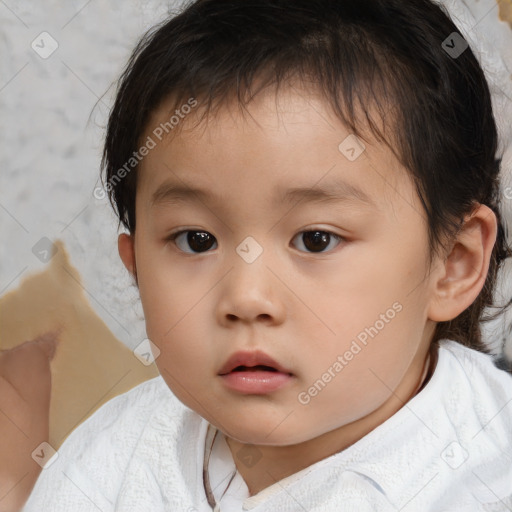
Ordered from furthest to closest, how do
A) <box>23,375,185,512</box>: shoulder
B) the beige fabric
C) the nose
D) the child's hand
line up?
1. the beige fabric
2. the child's hand
3. <box>23,375,185,512</box>: shoulder
4. the nose

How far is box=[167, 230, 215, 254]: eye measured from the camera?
2.66 feet

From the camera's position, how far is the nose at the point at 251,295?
0.74 metres

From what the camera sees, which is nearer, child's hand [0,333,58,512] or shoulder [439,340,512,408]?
shoulder [439,340,512,408]

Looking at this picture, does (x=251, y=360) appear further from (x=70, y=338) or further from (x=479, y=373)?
(x=70, y=338)

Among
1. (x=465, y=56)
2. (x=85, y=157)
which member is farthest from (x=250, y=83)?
(x=85, y=157)

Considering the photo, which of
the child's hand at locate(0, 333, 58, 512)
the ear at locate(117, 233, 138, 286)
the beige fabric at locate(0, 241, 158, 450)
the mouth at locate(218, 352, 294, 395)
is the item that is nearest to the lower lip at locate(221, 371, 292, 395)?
the mouth at locate(218, 352, 294, 395)

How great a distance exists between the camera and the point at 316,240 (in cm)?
78

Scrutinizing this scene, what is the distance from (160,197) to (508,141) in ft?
1.96

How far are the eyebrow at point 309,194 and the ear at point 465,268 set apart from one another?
0.14 meters

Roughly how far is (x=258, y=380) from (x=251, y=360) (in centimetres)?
2

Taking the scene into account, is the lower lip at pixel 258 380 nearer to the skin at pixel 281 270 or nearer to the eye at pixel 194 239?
the skin at pixel 281 270

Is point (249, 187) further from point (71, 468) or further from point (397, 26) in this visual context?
point (71, 468)

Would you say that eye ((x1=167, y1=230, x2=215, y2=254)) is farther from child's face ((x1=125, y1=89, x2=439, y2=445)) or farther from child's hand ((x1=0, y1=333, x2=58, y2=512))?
child's hand ((x1=0, y1=333, x2=58, y2=512))

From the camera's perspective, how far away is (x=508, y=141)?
4.05ft
